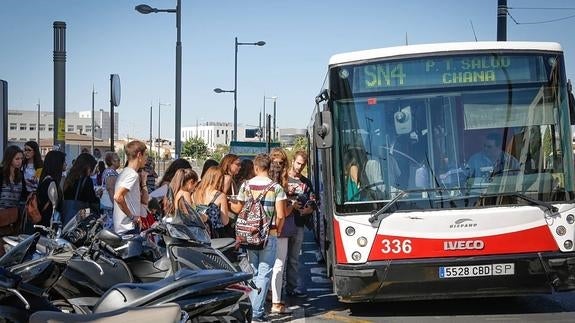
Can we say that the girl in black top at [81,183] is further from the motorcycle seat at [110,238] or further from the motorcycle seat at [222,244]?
the motorcycle seat at [110,238]

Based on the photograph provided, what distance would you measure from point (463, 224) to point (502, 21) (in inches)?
310

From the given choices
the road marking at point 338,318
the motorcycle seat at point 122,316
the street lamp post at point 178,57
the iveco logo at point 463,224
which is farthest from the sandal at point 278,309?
the street lamp post at point 178,57

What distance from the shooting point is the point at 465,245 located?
763cm

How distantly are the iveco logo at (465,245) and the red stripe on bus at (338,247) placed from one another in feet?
3.48

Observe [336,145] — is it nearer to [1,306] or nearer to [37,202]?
[37,202]

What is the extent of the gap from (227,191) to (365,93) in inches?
80.9

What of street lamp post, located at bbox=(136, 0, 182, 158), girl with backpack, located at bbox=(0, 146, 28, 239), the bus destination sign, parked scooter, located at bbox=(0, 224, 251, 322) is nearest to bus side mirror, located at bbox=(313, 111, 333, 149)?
the bus destination sign

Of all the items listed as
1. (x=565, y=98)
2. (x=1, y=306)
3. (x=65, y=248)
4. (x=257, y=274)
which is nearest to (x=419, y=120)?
(x=565, y=98)

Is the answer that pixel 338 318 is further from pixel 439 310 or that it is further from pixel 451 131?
pixel 451 131

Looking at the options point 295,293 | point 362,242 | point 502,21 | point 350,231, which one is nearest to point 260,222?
point 350,231

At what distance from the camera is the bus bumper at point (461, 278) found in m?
7.57

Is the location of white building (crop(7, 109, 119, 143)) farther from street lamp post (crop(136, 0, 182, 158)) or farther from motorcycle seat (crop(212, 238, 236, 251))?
motorcycle seat (crop(212, 238, 236, 251))

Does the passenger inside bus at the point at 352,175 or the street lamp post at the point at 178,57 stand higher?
the street lamp post at the point at 178,57

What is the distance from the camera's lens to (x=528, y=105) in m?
Result: 7.90
